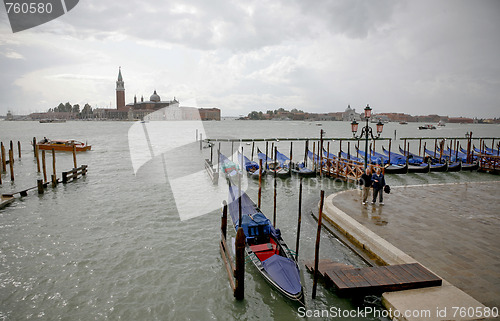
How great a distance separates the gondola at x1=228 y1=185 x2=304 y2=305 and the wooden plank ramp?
2.50 ft

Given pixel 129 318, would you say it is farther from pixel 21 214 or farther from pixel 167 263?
pixel 21 214

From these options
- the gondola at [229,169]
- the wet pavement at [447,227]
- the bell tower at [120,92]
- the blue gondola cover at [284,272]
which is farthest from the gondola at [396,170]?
the bell tower at [120,92]

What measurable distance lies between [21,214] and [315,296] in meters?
11.4

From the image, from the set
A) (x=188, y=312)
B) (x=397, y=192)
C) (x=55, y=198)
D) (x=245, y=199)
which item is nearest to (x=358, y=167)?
(x=397, y=192)

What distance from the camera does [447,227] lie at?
25.5 feet

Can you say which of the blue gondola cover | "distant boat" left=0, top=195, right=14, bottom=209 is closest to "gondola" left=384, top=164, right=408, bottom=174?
the blue gondola cover

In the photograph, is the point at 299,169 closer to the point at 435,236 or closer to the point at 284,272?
the point at 435,236

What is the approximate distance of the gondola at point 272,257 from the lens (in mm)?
5811

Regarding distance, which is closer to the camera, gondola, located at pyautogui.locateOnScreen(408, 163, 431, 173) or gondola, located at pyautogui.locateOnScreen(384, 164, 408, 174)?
gondola, located at pyautogui.locateOnScreen(384, 164, 408, 174)

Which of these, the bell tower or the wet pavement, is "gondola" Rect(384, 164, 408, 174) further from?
the bell tower

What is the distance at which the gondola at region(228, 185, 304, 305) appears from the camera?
581cm

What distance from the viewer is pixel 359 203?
1005 cm

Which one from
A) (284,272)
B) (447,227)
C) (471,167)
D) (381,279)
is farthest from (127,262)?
(471,167)

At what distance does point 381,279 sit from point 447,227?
364cm
